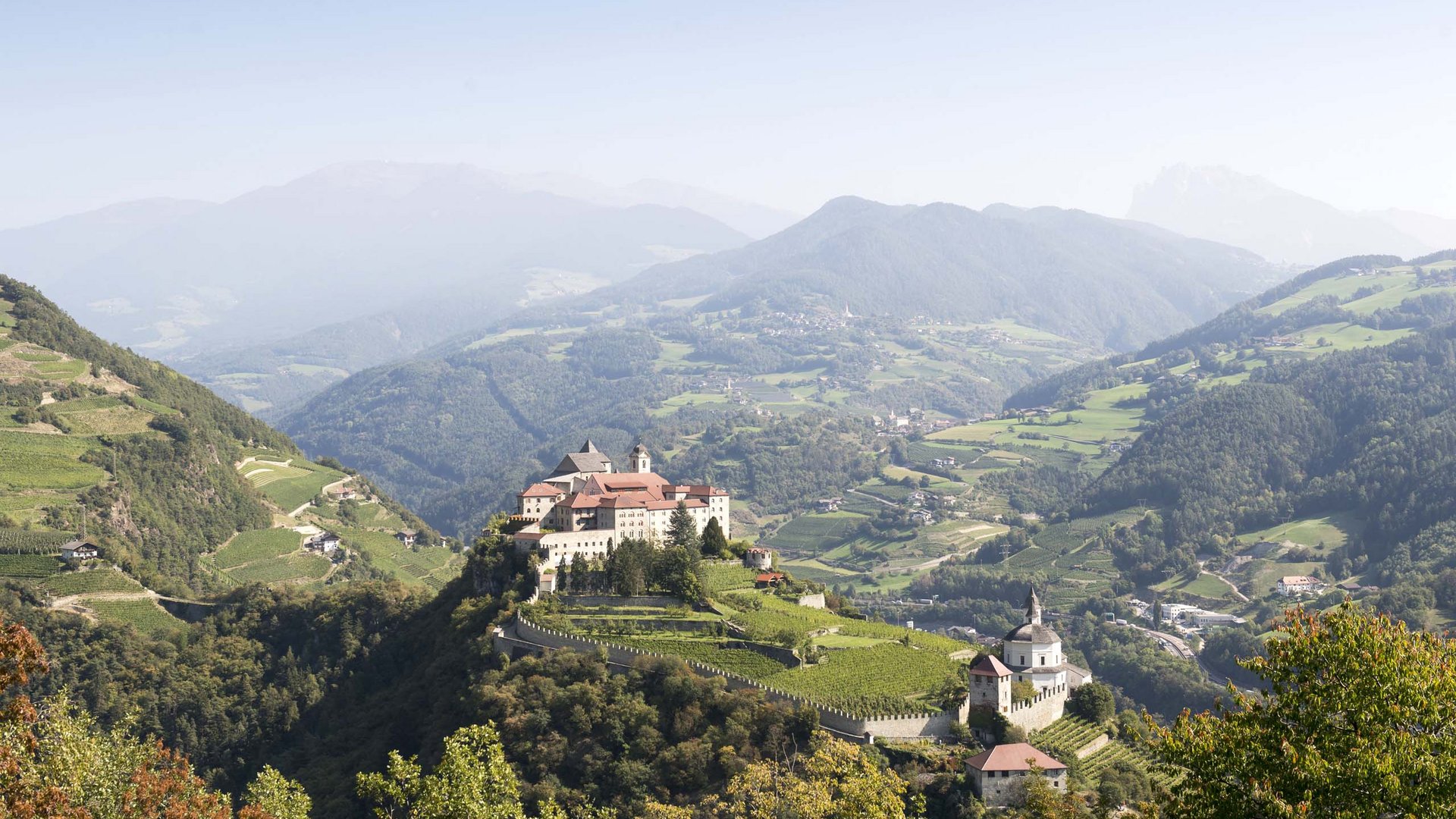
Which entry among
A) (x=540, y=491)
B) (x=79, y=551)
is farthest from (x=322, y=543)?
(x=540, y=491)

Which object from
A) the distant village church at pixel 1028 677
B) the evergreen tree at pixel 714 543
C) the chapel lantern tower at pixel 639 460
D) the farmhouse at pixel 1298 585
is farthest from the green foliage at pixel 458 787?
the farmhouse at pixel 1298 585

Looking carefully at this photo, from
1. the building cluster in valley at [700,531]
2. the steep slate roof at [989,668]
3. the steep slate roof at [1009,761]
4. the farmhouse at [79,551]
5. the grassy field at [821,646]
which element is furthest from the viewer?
the farmhouse at [79,551]

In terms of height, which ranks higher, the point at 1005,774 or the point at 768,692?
the point at 768,692

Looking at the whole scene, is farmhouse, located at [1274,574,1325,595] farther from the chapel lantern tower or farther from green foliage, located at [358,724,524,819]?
green foliage, located at [358,724,524,819]

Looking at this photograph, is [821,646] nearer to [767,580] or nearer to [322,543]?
[767,580]

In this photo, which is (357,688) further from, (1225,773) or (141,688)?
(1225,773)

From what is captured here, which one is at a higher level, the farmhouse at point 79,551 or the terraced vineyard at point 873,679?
the farmhouse at point 79,551

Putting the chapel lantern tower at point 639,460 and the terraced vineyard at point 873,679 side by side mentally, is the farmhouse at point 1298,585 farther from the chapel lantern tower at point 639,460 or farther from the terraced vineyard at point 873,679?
the terraced vineyard at point 873,679

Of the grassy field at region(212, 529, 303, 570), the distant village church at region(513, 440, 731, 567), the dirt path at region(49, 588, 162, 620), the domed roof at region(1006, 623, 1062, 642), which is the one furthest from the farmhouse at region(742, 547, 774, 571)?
the grassy field at region(212, 529, 303, 570)
